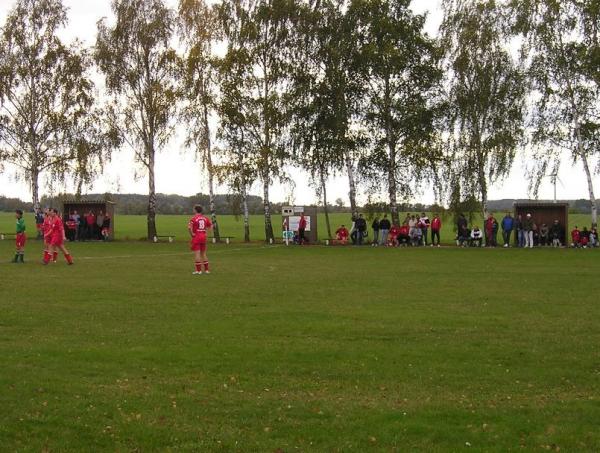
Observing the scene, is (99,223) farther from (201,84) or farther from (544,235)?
(544,235)

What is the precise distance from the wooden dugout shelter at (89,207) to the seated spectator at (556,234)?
87.9ft

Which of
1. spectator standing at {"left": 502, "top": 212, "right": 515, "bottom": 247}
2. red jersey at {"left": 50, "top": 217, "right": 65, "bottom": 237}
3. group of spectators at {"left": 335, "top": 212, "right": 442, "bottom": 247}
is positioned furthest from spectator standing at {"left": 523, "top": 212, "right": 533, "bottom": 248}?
red jersey at {"left": 50, "top": 217, "right": 65, "bottom": 237}

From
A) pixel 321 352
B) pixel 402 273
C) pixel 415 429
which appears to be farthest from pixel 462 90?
pixel 415 429

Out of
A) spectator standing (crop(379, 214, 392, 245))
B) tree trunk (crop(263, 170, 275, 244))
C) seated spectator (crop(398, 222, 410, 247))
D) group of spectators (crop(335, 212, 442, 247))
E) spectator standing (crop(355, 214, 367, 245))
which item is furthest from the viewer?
tree trunk (crop(263, 170, 275, 244))

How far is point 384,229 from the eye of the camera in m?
41.5

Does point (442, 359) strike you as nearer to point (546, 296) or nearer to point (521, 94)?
point (546, 296)

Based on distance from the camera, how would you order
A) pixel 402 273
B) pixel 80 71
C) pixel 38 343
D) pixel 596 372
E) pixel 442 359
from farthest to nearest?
pixel 80 71
pixel 402 273
pixel 38 343
pixel 442 359
pixel 596 372

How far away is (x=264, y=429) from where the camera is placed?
6793 mm

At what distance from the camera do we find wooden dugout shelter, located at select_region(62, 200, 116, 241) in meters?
47.8

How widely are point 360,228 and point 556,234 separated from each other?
1062cm

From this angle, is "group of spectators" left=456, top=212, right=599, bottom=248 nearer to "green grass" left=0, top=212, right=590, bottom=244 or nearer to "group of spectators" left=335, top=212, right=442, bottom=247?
"group of spectators" left=335, top=212, right=442, bottom=247

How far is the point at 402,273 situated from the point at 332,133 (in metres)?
21.7

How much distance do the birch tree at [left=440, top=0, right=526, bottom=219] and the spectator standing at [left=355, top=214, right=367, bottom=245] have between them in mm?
6638

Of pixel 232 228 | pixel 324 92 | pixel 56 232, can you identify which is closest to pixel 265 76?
pixel 324 92
